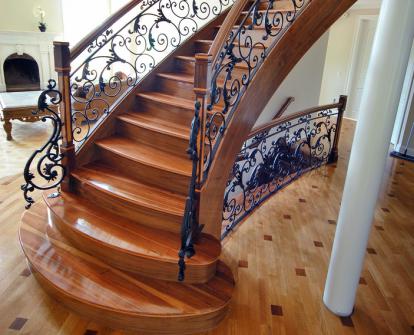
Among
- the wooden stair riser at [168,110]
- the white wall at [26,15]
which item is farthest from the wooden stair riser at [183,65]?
the white wall at [26,15]

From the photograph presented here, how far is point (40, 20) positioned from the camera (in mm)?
9000

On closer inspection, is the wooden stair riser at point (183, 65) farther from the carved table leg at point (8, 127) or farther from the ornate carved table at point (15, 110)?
the carved table leg at point (8, 127)

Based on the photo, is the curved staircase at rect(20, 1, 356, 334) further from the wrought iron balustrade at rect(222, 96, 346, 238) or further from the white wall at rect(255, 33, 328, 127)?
the white wall at rect(255, 33, 328, 127)

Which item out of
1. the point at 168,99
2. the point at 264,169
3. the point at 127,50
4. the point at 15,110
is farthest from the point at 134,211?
the point at 127,50

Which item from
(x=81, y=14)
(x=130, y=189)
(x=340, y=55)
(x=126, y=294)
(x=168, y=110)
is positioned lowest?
(x=126, y=294)

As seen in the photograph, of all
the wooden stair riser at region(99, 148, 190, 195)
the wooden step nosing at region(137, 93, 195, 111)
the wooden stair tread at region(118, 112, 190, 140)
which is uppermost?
the wooden step nosing at region(137, 93, 195, 111)

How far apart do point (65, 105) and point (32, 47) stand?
24.2 ft

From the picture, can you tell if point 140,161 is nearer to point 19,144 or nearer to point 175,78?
point 175,78

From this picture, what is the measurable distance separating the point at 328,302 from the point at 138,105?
8.67 feet

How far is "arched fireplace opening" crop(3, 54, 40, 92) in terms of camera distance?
→ 29.5 ft

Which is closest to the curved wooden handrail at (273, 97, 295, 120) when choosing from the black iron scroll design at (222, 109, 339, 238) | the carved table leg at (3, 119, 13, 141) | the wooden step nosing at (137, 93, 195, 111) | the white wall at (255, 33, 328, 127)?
the white wall at (255, 33, 328, 127)

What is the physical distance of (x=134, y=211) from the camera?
2.83 meters

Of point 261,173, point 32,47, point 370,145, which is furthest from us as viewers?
point 32,47

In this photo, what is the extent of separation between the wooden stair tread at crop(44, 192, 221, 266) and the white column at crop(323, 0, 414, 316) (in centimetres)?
93
